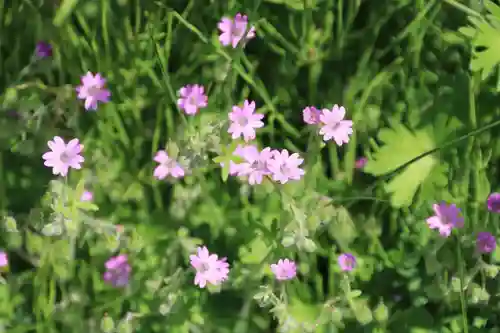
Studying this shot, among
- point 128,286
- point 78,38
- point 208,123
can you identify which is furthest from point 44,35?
point 128,286

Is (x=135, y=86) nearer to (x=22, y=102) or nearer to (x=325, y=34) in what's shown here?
(x=22, y=102)

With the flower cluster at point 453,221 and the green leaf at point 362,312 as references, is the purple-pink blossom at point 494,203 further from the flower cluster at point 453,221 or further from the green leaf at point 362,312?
the green leaf at point 362,312

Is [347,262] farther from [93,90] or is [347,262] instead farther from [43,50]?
[43,50]

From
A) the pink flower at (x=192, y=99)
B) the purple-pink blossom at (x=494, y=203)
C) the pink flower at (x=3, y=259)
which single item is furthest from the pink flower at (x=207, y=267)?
the purple-pink blossom at (x=494, y=203)

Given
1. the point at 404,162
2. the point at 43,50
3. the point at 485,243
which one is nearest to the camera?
the point at 485,243

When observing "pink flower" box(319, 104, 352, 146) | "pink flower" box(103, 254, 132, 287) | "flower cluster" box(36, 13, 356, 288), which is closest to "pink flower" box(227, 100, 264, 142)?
"flower cluster" box(36, 13, 356, 288)

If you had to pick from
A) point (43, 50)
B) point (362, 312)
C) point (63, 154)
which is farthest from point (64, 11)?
point (362, 312)

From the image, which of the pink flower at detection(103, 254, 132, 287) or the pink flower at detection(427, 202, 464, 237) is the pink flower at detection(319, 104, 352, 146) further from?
the pink flower at detection(103, 254, 132, 287)
